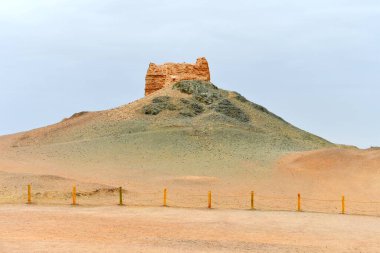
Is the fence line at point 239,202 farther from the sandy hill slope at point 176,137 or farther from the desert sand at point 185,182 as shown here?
the sandy hill slope at point 176,137

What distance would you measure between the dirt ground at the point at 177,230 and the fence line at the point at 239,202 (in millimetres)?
2657

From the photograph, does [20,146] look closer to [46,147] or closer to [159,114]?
[46,147]

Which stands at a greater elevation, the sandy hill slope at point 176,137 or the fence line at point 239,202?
the sandy hill slope at point 176,137

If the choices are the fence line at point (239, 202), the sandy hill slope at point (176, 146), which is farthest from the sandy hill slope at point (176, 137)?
the fence line at point (239, 202)

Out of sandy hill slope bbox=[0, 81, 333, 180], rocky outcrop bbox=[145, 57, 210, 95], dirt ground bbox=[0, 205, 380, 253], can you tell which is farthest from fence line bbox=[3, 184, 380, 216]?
rocky outcrop bbox=[145, 57, 210, 95]

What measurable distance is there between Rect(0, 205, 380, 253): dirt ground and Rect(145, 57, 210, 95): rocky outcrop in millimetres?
42136

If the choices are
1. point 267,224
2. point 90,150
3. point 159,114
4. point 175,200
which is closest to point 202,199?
point 175,200

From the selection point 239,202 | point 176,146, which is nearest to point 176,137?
point 176,146

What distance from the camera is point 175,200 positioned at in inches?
1426

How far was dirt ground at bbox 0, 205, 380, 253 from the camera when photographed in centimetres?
2041

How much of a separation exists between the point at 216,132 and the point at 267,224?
30330 millimetres

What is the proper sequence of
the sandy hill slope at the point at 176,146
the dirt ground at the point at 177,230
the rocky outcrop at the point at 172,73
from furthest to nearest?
the rocky outcrop at the point at 172,73 < the sandy hill slope at the point at 176,146 < the dirt ground at the point at 177,230

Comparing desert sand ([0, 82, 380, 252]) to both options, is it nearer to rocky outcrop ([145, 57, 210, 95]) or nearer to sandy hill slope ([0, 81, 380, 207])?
sandy hill slope ([0, 81, 380, 207])

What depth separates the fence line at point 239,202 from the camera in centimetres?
3444
